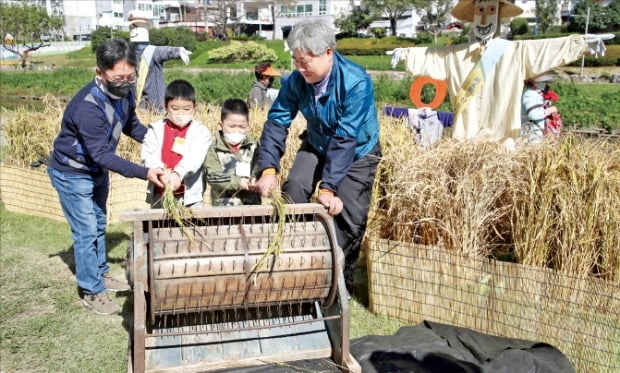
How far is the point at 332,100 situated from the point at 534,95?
345 centimetres

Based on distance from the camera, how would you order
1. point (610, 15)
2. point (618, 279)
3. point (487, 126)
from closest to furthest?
point (618, 279), point (487, 126), point (610, 15)

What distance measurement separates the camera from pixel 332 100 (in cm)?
338

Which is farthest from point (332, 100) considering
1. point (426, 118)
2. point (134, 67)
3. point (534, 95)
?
point (426, 118)

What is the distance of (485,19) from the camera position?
5.36 metres

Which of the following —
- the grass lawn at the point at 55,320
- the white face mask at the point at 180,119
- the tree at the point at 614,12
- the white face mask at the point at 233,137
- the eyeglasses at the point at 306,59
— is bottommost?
the grass lawn at the point at 55,320

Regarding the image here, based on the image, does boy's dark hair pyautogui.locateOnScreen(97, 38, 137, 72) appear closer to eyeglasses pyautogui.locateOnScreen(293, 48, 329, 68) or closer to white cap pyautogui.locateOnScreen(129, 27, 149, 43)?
eyeglasses pyautogui.locateOnScreen(293, 48, 329, 68)

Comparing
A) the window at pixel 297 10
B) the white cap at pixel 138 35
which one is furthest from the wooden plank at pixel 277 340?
the window at pixel 297 10

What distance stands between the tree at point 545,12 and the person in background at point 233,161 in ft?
136

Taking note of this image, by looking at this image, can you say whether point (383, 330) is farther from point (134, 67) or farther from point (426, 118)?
point (426, 118)

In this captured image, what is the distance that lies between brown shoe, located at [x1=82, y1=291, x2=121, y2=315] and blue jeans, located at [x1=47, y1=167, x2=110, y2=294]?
1.6 inches

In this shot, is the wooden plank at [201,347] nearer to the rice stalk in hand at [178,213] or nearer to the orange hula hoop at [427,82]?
the rice stalk in hand at [178,213]

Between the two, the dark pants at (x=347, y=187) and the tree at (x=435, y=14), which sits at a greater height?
the tree at (x=435, y=14)

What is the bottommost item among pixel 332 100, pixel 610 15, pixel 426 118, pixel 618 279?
pixel 618 279

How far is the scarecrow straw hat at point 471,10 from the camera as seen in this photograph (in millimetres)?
5461
